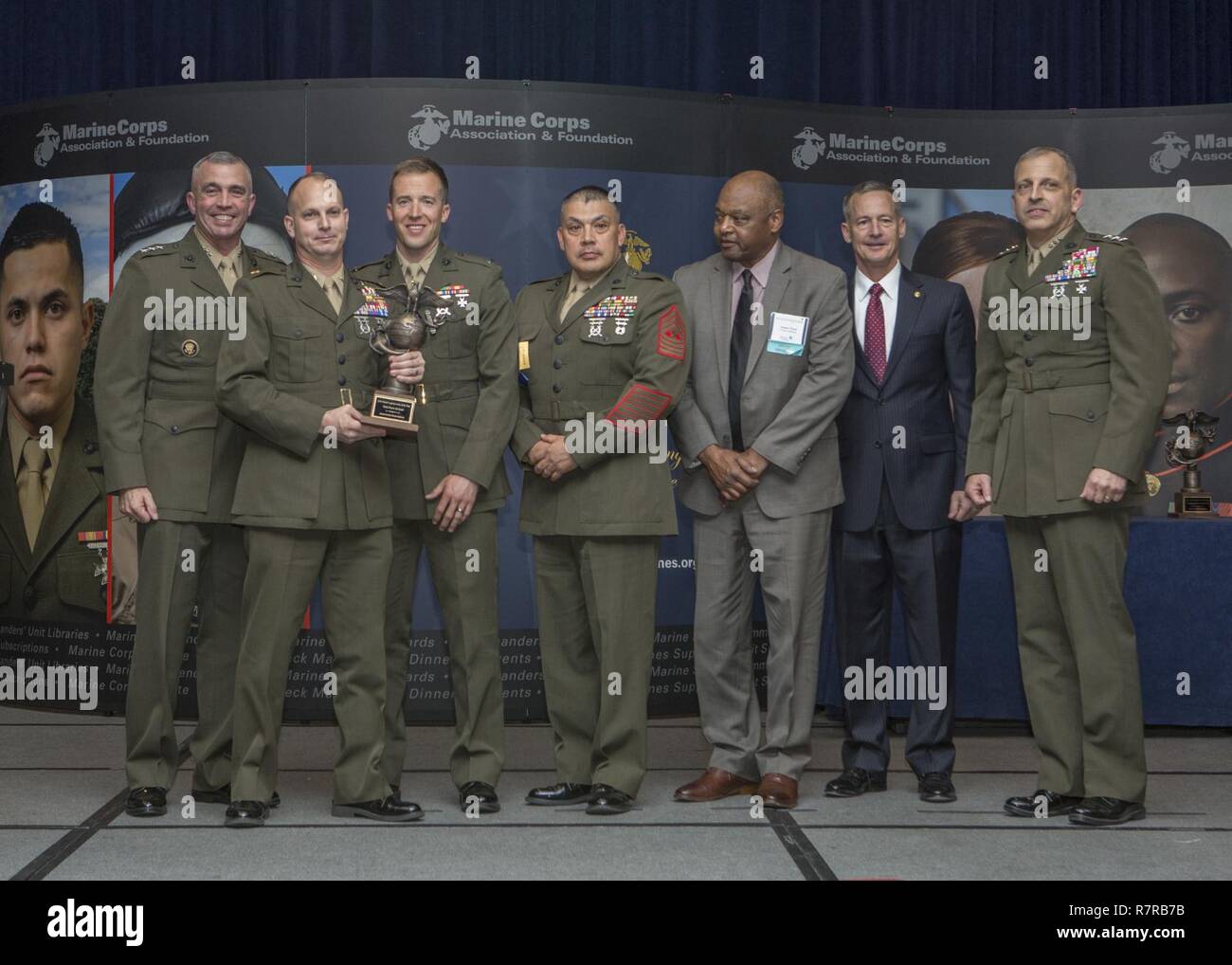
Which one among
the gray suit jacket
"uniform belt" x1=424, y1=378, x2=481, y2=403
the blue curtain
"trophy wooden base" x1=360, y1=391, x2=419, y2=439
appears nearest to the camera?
"trophy wooden base" x1=360, y1=391, x2=419, y2=439

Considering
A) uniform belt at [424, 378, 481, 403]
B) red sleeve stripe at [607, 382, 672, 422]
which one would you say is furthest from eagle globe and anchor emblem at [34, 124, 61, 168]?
red sleeve stripe at [607, 382, 672, 422]

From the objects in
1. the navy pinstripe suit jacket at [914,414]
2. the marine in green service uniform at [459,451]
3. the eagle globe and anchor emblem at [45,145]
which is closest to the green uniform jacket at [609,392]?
the marine in green service uniform at [459,451]

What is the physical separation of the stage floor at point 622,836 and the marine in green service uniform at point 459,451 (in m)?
0.34

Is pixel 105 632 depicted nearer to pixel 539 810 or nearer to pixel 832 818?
pixel 539 810

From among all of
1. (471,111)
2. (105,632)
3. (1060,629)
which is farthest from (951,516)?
(105,632)

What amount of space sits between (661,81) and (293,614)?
3.97 metres

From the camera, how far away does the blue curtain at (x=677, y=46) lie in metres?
6.91

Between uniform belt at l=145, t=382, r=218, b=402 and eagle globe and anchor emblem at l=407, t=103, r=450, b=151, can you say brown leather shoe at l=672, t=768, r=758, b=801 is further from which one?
eagle globe and anchor emblem at l=407, t=103, r=450, b=151

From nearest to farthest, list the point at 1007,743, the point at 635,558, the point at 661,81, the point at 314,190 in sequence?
the point at 314,190
the point at 635,558
the point at 1007,743
the point at 661,81

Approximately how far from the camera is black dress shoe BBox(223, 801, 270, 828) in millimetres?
3834

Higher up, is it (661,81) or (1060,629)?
(661,81)

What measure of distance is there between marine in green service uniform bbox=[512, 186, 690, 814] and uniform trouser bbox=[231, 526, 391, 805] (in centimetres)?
49

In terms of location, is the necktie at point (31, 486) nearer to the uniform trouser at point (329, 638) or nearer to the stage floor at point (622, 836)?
the stage floor at point (622, 836)

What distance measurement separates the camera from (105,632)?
5762mm
